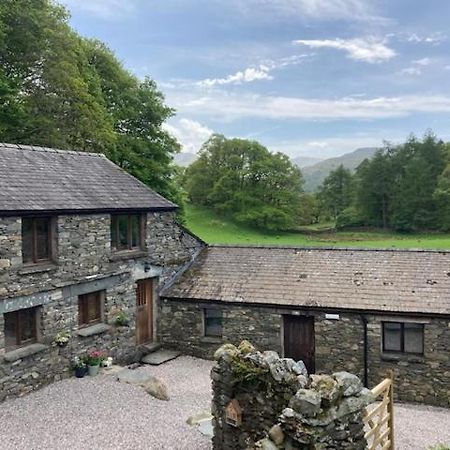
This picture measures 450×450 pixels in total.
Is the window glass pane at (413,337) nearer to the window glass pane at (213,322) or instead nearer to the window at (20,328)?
the window glass pane at (213,322)

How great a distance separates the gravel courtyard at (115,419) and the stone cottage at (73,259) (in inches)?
45.4

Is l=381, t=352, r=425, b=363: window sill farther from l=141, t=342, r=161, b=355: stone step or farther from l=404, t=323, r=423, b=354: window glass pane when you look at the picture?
l=141, t=342, r=161, b=355: stone step

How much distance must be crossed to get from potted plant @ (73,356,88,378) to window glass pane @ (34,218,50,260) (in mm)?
3131

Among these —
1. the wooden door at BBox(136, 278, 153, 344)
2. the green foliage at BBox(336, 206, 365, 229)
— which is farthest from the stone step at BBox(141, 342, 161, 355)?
the green foliage at BBox(336, 206, 365, 229)

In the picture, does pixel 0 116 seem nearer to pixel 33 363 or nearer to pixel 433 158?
pixel 33 363

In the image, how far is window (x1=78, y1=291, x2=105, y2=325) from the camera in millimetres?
14795

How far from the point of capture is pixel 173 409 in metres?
12.0

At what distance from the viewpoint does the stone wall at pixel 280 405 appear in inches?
270

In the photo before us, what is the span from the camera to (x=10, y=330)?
12.9 m

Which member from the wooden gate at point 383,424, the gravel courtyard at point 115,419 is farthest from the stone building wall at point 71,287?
the wooden gate at point 383,424

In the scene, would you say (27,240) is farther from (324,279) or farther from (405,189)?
(405,189)

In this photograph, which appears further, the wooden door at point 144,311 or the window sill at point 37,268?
the wooden door at point 144,311

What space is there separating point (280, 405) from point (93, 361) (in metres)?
7.62

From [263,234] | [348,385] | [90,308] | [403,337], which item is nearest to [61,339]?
[90,308]
